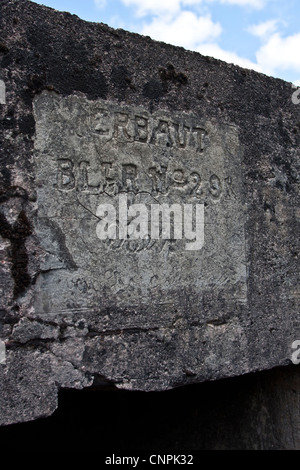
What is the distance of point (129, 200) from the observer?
1978 mm

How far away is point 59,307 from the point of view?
180cm

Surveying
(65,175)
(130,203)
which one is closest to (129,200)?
(130,203)

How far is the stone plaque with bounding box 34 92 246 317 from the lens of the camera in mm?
1804

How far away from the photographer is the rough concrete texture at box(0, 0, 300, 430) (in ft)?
5.73

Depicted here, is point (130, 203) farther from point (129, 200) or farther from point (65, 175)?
point (65, 175)

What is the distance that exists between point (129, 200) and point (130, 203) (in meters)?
0.01

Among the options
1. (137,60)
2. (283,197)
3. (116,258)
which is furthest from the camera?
(283,197)

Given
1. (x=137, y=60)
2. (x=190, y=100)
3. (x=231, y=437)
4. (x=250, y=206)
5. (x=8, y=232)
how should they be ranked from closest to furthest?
1. (x=8, y=232)
2. (x=137, y=60)
3. (x=190, y=100)
4. (x=250, y=206)
5. (x=231, y=437)

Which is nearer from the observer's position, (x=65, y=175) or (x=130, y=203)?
(x=65, y=175)

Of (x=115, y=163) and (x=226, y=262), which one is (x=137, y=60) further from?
(x=226, y=262)

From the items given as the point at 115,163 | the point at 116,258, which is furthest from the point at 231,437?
the point at 115,163

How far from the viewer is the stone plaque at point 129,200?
1804mm

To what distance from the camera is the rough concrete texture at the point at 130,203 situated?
1.75m
